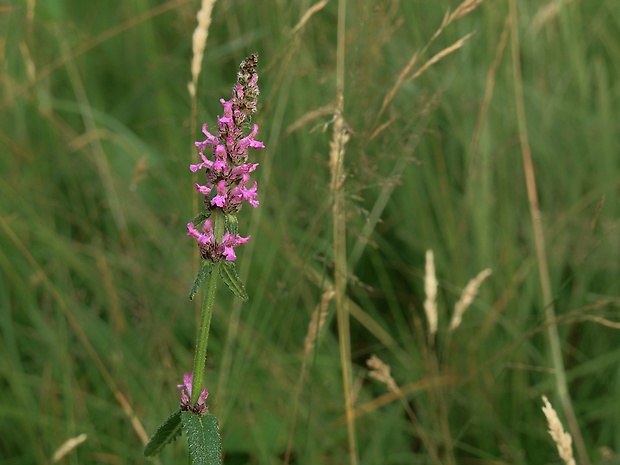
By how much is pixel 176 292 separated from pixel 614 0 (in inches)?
79.9

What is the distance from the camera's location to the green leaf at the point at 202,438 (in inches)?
43.6

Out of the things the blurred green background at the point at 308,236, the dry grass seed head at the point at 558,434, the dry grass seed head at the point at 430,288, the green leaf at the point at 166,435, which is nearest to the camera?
the green leaf at the point at 166,435

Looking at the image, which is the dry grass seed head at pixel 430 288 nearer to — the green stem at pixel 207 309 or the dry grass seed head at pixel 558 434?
the dry grass seed head at pixel 558 434

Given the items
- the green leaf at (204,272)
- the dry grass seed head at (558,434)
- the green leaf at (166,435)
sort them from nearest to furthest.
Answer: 1. the green leaf at (204,272)
2. the green leaf at (166,435)
3. the dry grass seed head at (558,434)

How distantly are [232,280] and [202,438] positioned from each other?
0.66 ft

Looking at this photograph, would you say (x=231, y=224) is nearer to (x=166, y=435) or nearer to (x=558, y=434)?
(x=166, y=435)

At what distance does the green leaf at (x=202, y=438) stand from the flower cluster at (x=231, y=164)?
0.21 metres

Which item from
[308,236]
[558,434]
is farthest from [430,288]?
[558,434]

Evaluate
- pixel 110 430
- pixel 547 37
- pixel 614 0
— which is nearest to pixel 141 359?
pixel 110 430

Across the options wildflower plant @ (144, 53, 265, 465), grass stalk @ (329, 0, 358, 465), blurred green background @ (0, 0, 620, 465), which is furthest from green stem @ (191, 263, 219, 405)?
blurred green background @ (0, 0, 620, 465)

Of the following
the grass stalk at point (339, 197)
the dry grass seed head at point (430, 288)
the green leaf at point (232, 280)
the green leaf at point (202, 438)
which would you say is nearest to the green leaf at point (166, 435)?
the green leaf at point (202, 438)

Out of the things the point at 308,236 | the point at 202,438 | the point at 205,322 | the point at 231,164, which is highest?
the point at 308,236

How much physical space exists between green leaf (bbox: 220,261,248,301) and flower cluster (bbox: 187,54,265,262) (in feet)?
0.05

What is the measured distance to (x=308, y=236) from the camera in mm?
1993
